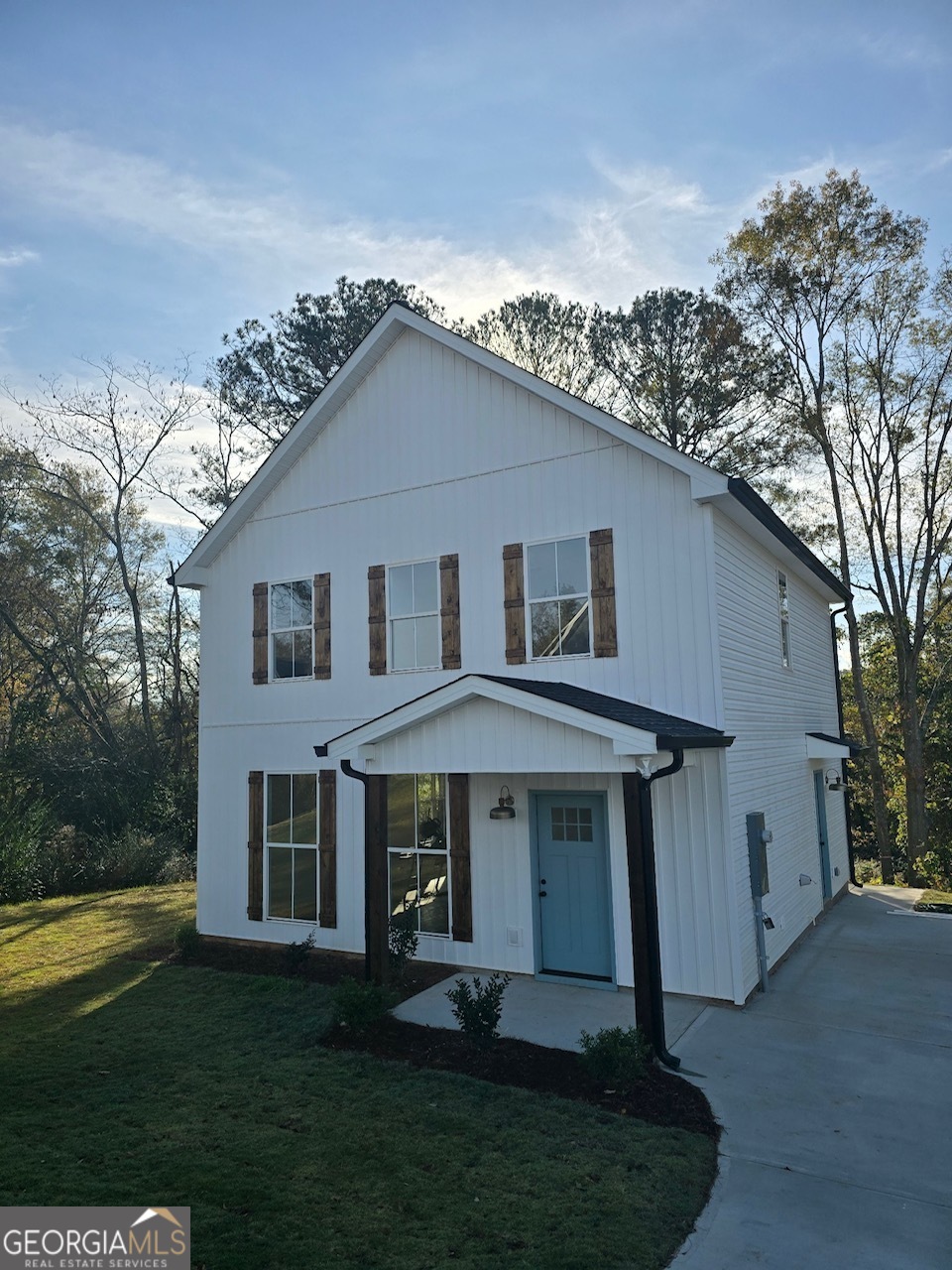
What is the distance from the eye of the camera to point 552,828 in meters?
9.18

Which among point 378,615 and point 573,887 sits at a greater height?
point 378,615

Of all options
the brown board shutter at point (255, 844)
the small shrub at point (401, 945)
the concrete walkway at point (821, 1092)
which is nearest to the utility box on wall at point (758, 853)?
the concrete walkway at point (821, 1092)

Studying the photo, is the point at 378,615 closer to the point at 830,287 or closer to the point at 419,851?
the point at 419,851

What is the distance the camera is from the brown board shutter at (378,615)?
10422mm

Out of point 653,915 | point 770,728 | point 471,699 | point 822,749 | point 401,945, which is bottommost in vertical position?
point 401,945

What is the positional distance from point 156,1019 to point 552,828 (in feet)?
14.9

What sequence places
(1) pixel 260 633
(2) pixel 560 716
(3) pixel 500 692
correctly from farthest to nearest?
1. (1) pixel 260 633
2. (3) pixel 500 692
3. (2) pixel 560 716

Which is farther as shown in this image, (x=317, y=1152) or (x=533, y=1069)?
(x=533, y=1069)

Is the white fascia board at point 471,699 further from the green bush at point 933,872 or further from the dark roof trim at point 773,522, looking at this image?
the green bush at point 933,872

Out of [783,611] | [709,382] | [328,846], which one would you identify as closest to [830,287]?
[709,382]

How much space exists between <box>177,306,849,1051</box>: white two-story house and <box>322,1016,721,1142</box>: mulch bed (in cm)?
77

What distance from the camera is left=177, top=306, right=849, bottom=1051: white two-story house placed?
8.16 metres

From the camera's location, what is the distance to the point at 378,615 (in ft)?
34.6

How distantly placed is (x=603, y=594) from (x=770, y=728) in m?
3.06
